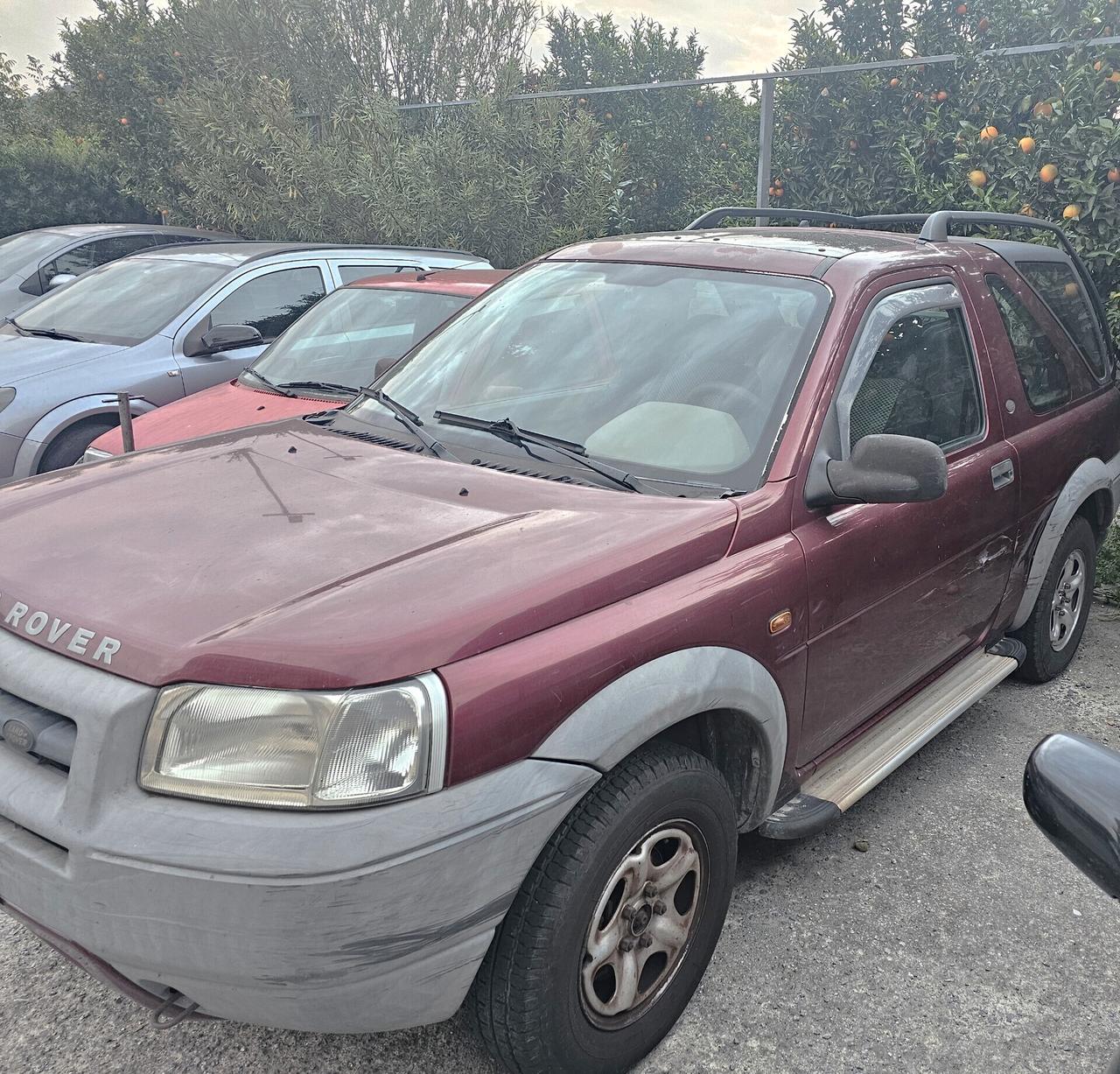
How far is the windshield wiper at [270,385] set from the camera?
538 cm

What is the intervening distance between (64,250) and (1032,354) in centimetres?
932

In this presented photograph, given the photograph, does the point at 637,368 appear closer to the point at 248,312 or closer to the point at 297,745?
the point at 297,745

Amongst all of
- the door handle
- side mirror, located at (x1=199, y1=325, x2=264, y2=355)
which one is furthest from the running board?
side mirror, located at (x1=199, y1=325, x2=264, y2=355)

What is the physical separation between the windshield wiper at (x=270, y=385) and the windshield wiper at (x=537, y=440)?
2354 millimetres

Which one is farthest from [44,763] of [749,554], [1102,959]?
[1102,959]

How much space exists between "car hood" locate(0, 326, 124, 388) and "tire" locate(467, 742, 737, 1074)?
200 inches

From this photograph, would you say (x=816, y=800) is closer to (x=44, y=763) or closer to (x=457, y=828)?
(x=457, y=828)

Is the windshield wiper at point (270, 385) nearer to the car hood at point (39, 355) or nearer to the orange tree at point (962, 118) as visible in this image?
the car hood at point (39, 355)

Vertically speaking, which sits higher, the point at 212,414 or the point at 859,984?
the point at 212,414

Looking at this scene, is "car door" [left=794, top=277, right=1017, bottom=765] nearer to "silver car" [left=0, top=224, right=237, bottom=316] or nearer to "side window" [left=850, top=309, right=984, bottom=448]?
"side window" [left=850, top=309, right=984, bottom=448]

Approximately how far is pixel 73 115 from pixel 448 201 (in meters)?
8.25

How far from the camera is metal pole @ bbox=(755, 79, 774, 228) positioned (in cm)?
767

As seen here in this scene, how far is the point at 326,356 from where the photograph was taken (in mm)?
5809

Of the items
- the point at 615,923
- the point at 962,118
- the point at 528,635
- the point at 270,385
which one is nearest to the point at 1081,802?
the point at 528,635
